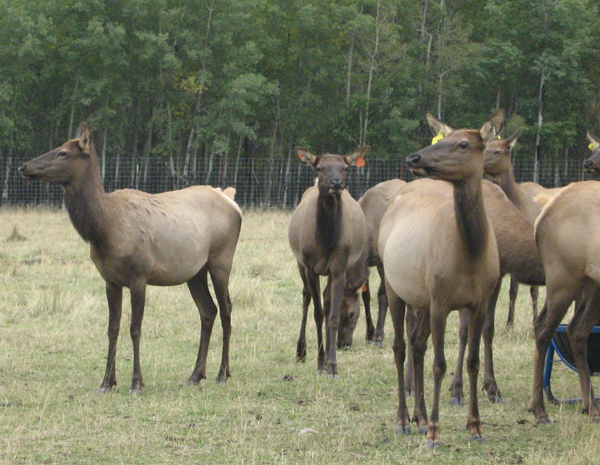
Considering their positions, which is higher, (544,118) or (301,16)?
(301,16)

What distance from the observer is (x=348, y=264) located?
917cm

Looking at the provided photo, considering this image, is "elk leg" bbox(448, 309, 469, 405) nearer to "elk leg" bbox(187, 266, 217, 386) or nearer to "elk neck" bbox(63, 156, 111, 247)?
"elk leg" bbox(187, 266, 217, 386)

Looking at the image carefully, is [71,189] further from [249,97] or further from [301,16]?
[301,16]

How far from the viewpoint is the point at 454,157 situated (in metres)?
5.64

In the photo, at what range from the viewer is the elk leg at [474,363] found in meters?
5.80

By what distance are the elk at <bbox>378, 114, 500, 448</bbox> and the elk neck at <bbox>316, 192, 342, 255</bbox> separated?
2.68 meters

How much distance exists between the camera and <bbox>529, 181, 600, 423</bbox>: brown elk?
6.28 m

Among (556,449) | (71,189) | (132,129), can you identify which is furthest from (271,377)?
(132,129)

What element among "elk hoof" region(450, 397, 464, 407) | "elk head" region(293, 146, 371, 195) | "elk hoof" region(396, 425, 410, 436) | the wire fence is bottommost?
the wire fence

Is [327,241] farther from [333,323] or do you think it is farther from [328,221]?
[333,323]

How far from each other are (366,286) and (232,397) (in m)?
3.81

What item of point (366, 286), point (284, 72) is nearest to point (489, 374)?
point (366, 286)

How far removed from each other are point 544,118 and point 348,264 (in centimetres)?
3330

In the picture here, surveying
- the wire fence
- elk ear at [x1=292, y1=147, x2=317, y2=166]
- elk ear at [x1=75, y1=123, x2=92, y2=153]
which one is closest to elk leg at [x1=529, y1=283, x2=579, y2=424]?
elk ear at [x1=292, y1=147, x2=317, y2=166]
